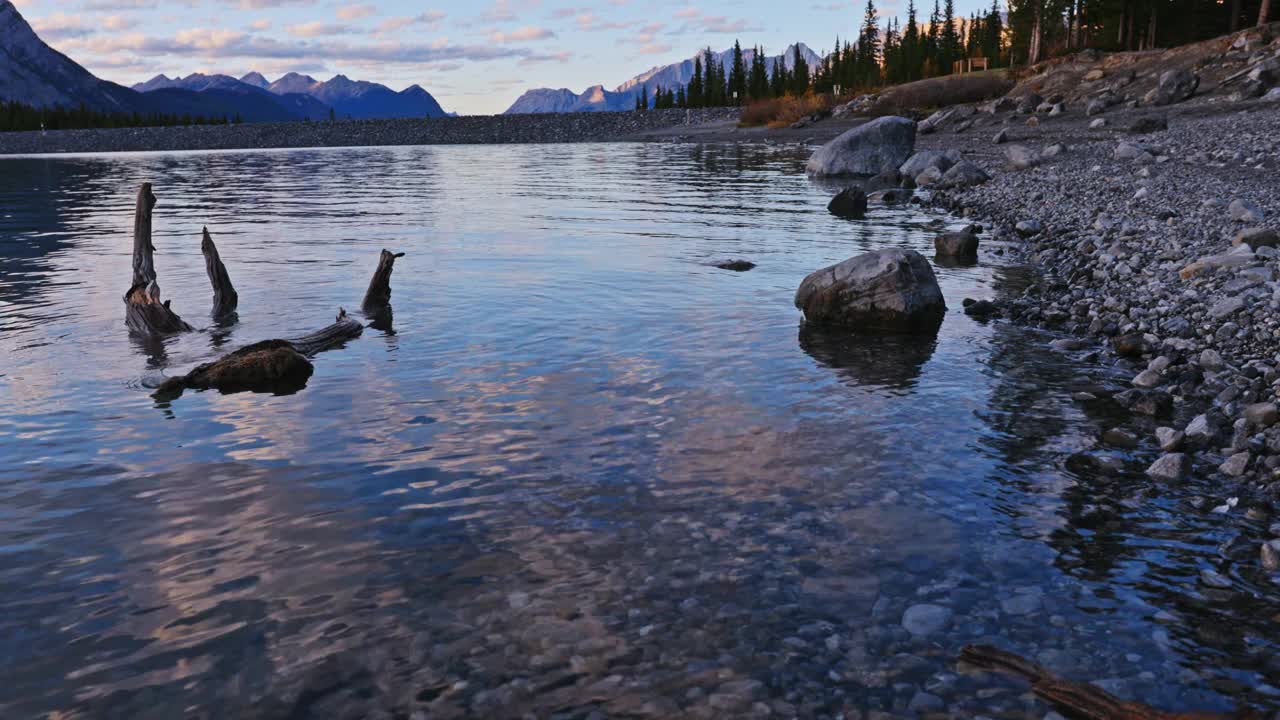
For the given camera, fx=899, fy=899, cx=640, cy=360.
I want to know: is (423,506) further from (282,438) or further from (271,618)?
(282,438)

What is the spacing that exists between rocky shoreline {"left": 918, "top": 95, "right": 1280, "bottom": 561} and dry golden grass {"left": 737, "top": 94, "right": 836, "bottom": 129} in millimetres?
57354

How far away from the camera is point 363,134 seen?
375 ft

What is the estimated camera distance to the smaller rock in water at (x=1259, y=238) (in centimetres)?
1251

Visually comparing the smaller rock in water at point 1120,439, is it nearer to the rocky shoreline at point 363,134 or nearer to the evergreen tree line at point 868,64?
the evergreen tree line at point 868,64

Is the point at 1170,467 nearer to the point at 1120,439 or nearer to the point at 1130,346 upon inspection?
the point at 1120,439

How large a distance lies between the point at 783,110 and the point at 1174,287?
81.0 meters

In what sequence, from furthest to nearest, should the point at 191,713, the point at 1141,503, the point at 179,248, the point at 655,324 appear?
the point at 179,248, the point at 655,324, the point at 1141,503, the point at 191,713

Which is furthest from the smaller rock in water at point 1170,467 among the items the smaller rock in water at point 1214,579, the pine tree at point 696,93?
the pine tree at point 696,93

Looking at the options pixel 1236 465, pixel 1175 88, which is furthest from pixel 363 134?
pixel 1236 465

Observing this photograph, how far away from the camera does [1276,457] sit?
21.9 ft

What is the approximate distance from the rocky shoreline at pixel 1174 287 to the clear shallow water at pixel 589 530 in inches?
18.2

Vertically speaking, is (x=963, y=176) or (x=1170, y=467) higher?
(x=963, y=176)

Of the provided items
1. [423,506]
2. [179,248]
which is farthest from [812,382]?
[179,248]

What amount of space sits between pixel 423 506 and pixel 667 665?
2.60m
